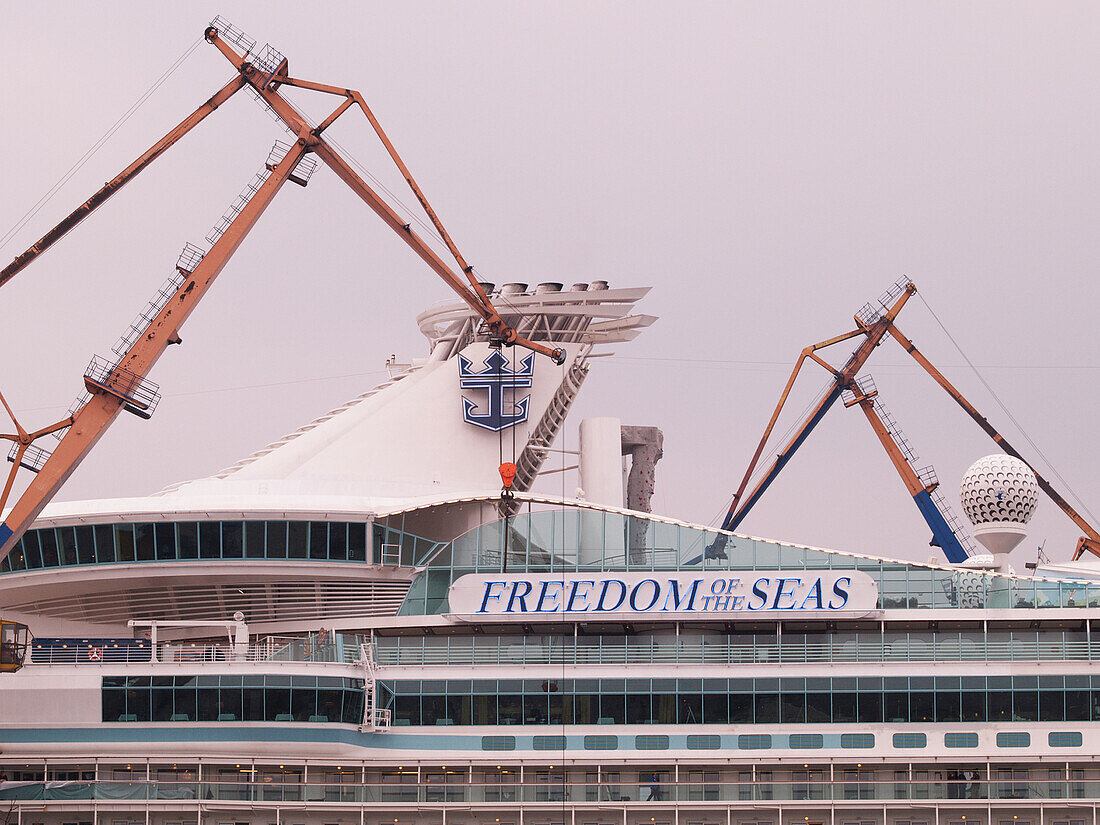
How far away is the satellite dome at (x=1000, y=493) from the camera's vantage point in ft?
262

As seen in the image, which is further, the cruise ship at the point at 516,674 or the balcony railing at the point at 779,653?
the balcony railing at the point at 779,653

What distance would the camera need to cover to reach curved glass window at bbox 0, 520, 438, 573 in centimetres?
7650

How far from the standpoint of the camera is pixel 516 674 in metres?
72.6

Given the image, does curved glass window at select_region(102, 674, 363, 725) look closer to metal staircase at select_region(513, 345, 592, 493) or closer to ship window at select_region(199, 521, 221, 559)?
ship window at select_region(199, 521, 221, 559)

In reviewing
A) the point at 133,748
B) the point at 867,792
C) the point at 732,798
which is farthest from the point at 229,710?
the point at 867,792

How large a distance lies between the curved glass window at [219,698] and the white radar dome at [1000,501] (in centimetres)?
2850

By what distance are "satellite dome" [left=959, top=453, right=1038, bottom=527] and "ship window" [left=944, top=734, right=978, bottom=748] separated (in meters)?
11.4

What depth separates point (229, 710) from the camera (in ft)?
231

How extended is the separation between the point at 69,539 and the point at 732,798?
2874cm

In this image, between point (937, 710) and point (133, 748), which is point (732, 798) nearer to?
point (937, 710)

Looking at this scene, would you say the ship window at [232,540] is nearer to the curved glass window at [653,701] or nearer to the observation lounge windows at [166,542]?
the observation lounge windows at [166,542]

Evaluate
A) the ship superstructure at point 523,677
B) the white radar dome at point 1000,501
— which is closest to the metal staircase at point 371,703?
the ship superstructure at point 523,677

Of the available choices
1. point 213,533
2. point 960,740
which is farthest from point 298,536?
point 960,740

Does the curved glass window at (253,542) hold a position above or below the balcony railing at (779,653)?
above
